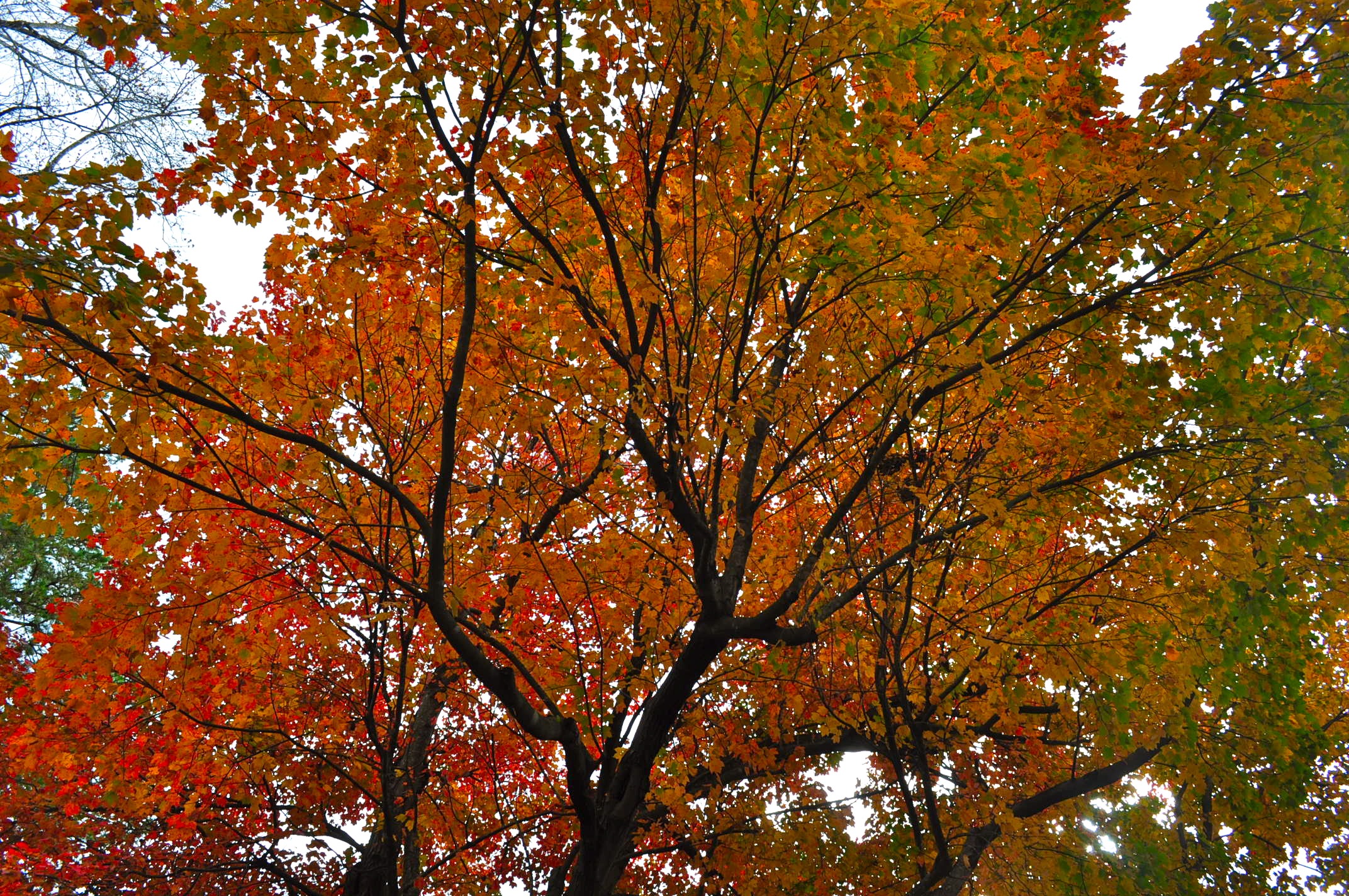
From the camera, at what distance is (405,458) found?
4.82 m

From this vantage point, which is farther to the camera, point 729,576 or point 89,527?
point 729,576

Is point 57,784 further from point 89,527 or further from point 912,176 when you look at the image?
point 912,176

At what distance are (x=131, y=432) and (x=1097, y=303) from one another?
4934mm

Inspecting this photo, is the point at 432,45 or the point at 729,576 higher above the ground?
the point at 432,45

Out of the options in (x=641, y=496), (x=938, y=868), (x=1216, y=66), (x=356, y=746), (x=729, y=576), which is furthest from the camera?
(x=356, y=746)

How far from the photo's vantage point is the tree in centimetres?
346

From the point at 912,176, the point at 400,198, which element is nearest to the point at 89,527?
the point at 400,198

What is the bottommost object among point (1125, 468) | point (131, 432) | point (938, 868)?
point (938, 868)

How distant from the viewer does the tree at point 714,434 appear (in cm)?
346

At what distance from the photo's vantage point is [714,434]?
166 inches

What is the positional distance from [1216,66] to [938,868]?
511 centimetres

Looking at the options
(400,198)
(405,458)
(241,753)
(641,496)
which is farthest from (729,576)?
(241,753)

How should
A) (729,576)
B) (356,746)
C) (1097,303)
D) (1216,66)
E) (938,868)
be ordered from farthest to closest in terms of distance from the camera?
(356,746), (938,868), (729,576), (1097,303), (1216,66)

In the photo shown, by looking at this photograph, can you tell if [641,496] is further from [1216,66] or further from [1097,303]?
[1216,66]
